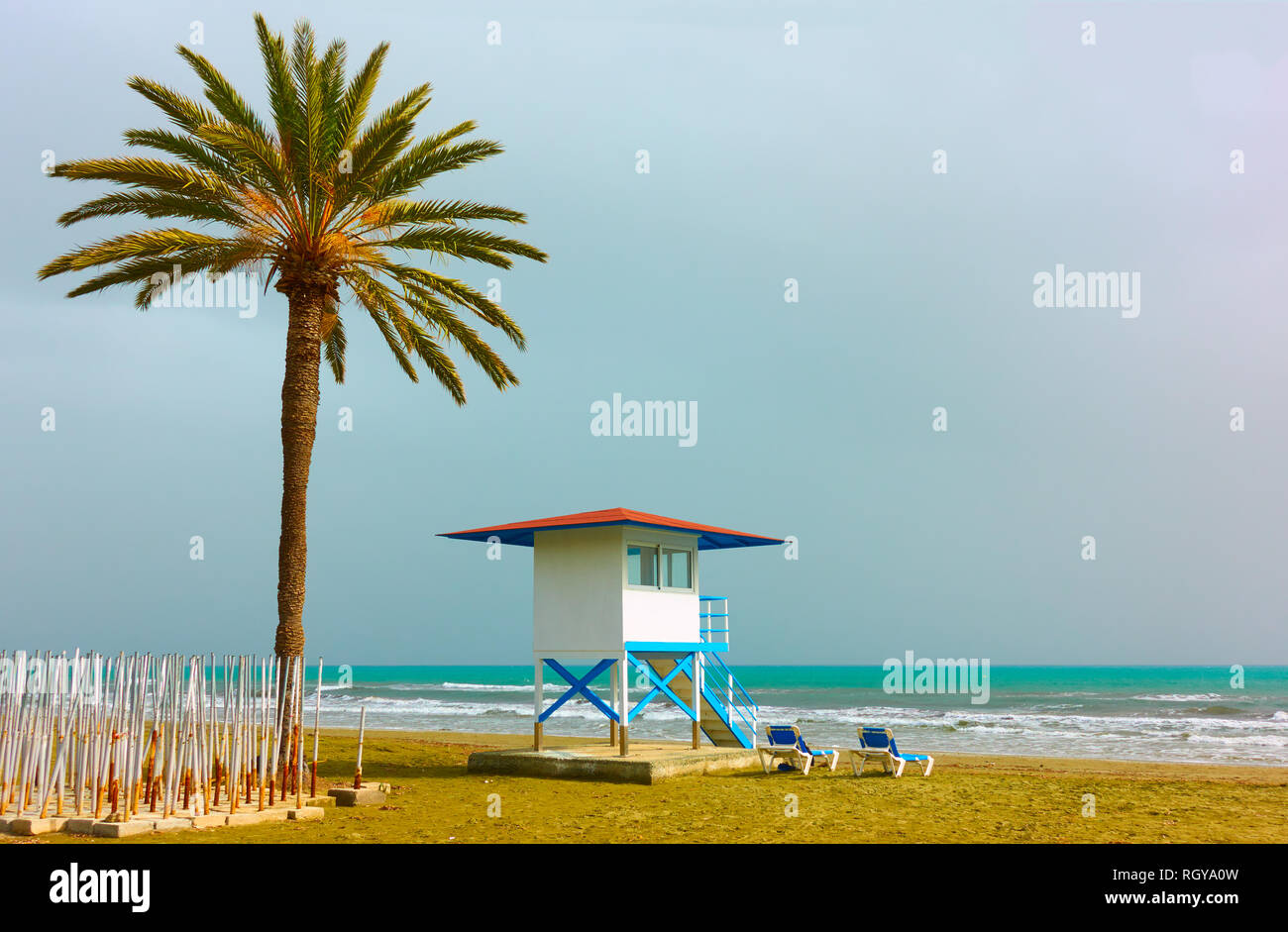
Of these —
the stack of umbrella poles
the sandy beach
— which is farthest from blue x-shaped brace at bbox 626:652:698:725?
the stack of umbrella poles

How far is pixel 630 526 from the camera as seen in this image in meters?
18.7

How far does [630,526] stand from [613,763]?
4398mm

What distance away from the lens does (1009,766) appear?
24.7m

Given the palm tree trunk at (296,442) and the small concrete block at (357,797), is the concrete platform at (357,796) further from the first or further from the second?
the palm tree trunk at (296,442)

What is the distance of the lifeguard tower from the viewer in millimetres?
18719

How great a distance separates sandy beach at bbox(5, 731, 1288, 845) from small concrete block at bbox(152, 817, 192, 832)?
0.27 m

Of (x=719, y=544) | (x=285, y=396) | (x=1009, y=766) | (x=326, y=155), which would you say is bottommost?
(x=1009, y=766)

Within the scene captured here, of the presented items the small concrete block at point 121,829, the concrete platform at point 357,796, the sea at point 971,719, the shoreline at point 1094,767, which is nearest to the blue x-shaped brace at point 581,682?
the shoreline at point 1094,767

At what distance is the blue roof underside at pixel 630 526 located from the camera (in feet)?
61.1

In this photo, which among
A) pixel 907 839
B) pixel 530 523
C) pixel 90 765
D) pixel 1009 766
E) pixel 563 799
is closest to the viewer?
pixel 907 839

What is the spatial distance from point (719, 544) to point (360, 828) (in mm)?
11701

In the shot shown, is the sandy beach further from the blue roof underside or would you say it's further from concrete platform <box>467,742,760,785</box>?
the blue roof underside
